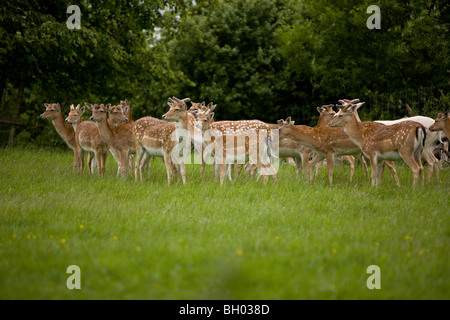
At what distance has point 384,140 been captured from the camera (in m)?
9.96

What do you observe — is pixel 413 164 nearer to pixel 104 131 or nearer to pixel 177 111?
pixel 177 111

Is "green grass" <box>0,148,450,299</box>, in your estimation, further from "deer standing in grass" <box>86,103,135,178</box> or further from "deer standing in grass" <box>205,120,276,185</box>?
"deer standing in grass" <box>86,103,135,178</box>

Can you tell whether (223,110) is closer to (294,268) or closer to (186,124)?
(186,124)

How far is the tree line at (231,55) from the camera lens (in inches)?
589

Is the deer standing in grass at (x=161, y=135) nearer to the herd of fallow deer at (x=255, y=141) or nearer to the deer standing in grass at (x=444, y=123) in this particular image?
the herd of fallow deer at (x=255, y=141)

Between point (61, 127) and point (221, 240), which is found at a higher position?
point (61, 127)

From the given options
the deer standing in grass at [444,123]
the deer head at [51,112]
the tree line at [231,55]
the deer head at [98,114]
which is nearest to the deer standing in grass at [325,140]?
the deer standing in grass at [444,123]

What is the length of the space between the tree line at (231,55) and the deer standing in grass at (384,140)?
→ 428 centimetres

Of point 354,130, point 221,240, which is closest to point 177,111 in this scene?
point 354,130

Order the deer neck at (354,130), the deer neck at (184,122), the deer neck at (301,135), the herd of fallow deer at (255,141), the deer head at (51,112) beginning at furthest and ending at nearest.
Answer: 1. the deer head at (51,112)
2. the deer neck at (301,135)
3. the deer neck at (184,122)
4. the deer neck at (354,130)
5. the herd of fallow deer at (255,141)

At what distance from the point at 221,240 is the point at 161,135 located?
5.20m

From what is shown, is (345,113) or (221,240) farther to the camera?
(345,113)

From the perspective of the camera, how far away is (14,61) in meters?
15.6

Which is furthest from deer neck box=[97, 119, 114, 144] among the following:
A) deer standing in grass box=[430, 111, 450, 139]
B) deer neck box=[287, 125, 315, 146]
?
deer standing in grass box=[430, 111, 450, 139]
